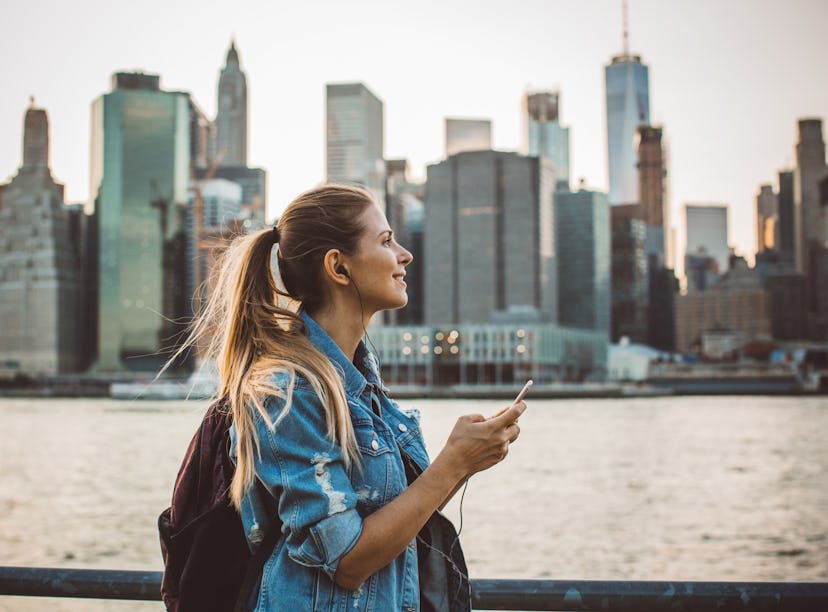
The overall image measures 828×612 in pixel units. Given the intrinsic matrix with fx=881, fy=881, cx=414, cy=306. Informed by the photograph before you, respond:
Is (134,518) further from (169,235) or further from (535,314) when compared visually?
(169,235)

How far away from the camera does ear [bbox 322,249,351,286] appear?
2.66 metres

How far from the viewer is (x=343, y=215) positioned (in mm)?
2705

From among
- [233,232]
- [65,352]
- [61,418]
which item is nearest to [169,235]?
[65,352]

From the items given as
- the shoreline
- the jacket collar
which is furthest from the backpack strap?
the shoreline

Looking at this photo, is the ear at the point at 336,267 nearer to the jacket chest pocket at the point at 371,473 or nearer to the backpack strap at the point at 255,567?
the jacket chest pocket at the point at 371,473

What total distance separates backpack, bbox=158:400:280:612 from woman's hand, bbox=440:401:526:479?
1.75ft

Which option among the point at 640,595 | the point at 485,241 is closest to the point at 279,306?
the point at 640,595

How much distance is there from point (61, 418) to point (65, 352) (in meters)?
110

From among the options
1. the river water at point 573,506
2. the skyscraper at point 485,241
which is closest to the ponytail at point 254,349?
the river water at point 573,506

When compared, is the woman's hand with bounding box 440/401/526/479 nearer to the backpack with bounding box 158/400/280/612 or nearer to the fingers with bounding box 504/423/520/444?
the fingers with bounding box 504/423/520/444

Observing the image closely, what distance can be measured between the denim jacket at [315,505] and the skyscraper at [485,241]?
186234 millimetres

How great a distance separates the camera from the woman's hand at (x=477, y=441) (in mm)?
→ 2389

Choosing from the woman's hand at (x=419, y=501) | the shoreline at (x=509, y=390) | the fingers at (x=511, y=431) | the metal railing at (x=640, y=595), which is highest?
the fingers at (x=511, y=431)

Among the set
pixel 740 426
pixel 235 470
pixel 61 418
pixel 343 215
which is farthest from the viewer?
pixel 61 418
